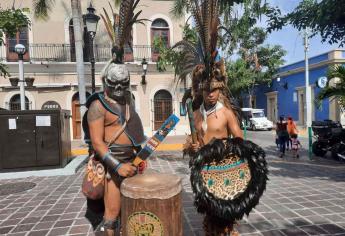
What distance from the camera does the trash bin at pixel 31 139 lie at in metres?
7.40

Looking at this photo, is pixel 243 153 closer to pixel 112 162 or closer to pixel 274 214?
pixel 112 162

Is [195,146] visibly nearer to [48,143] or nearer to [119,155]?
[119,155]

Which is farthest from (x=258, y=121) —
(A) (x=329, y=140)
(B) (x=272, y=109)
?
(A) (x=329, y=140)

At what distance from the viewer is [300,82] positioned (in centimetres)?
2522

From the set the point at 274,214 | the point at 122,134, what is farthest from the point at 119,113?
the point at 274,214

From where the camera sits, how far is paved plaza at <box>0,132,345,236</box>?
12.7ft

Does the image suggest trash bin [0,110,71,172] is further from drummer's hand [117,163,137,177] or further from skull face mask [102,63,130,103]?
drummer's hand [117,163,137,177]

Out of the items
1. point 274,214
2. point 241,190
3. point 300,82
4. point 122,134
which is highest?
point 300,82

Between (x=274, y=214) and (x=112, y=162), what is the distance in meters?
2.87

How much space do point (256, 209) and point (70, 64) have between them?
13.7 meters

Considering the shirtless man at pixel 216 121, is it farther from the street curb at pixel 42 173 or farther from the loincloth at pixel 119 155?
the street curb at pixel 42 173

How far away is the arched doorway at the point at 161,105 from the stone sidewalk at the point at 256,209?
Result: 33.0 ft

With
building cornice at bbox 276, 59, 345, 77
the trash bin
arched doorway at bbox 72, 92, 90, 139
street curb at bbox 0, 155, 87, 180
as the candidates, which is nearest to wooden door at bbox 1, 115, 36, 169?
the trash bin

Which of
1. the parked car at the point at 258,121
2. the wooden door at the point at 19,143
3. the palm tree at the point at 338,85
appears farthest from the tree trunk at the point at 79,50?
the parked car at the point at 258,121
